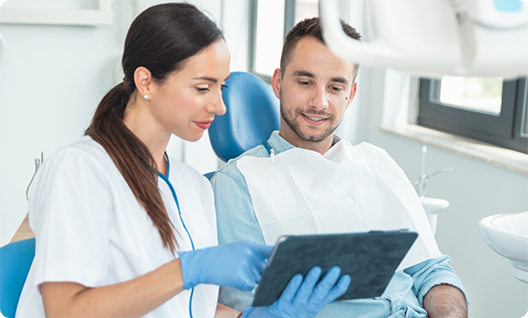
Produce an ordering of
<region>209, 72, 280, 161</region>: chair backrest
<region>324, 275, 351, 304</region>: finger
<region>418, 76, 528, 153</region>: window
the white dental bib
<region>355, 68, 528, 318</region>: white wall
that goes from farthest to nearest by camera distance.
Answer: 1. <region>418, 76, 528, 153</region>: window
2. <region>355, 68, 528, 318</region>: white wall
3. <region>209, 72, 280, 161</region>: chair backrest
4. the white dental bib
5. <region>324, 275, 351, 304</region>: finger

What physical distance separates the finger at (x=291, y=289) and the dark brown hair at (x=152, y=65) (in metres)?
0.24

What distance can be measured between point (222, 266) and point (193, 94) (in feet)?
1.16

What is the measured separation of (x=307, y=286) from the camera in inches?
35.8

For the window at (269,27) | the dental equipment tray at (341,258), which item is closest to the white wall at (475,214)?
the dental equipment tray at (341,258)

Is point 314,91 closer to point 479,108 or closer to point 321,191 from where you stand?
point 321,191

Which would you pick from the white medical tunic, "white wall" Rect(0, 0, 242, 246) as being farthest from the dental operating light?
"white wall" Rect(0, 0, 242, 246)

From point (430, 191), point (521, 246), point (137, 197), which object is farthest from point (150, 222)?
point (430, 191)

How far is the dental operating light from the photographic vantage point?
1.67 feet

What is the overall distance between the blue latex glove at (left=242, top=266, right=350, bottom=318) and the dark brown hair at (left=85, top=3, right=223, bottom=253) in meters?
0.25

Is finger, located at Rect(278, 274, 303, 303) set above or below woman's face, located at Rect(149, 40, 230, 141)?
below

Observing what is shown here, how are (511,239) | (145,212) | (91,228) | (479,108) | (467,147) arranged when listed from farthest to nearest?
(479,108)
(467,147)
(511,239)
(145,212)
(91,228)

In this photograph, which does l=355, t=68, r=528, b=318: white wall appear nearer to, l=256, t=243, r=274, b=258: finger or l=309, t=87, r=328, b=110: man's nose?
l=309, t=87, r=328, b=110: man's nose

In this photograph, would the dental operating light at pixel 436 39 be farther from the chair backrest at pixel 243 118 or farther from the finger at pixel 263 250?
the chair backrest at pixel 243 118

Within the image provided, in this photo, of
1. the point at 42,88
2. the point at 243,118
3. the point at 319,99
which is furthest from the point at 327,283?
the point at 42,88
